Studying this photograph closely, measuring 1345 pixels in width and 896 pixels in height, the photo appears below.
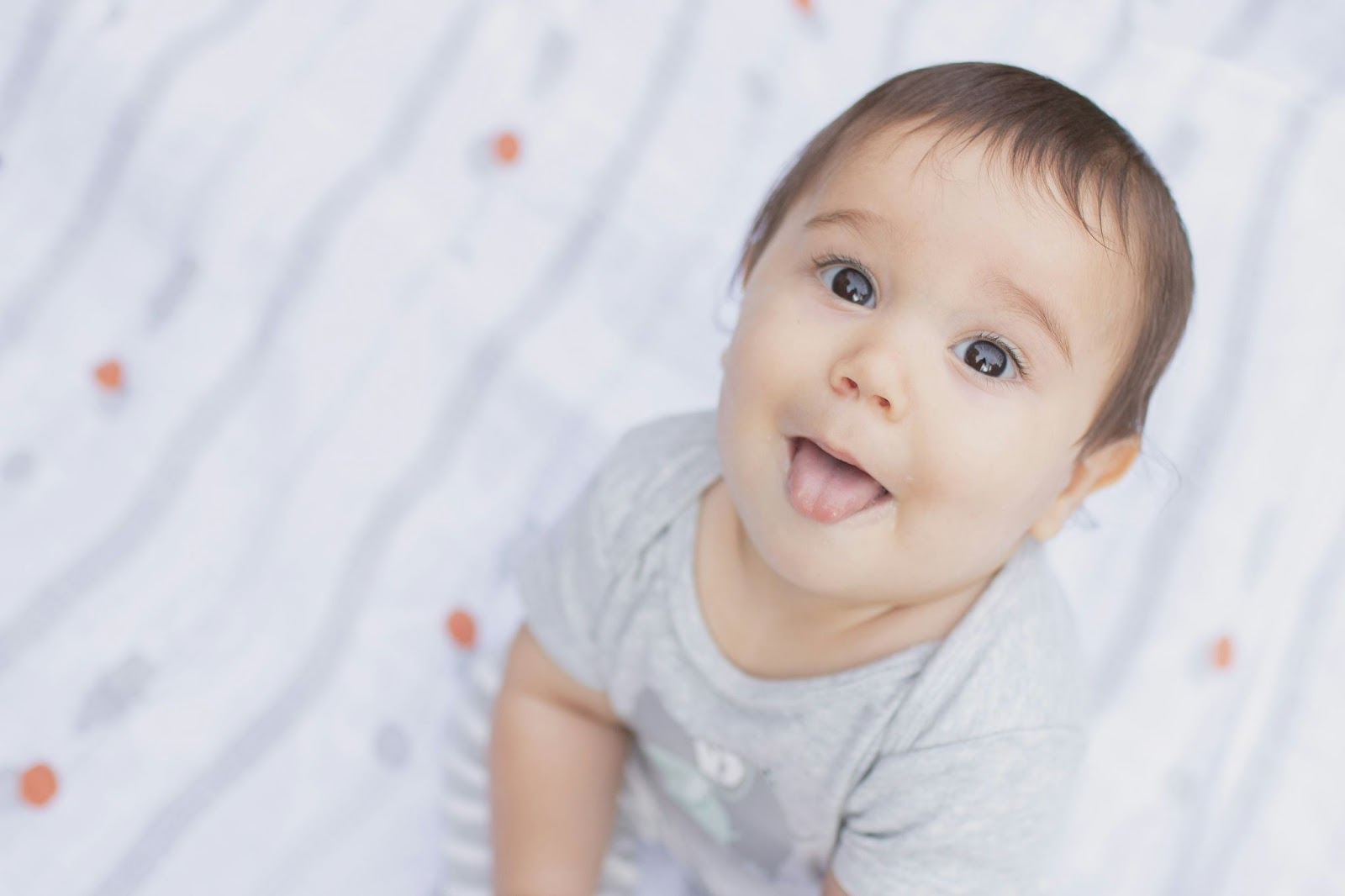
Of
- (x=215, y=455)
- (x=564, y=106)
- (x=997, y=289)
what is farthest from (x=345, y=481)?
(x=997, y=289)

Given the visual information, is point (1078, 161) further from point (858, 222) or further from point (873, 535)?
point (873, 535)

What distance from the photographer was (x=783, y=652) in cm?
82

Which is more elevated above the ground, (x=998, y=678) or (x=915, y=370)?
(x=915, y=370)

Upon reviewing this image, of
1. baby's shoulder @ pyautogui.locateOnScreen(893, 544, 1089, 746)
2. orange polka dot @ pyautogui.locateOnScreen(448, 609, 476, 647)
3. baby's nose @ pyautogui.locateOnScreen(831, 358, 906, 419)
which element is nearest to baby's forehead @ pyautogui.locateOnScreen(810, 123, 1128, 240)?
baby's nose @ pyautogui.locateOnScreen(831, 358, 906, 419)

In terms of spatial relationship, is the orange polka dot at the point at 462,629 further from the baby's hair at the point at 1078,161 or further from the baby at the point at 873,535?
the baby's hair at the point at 1078,161

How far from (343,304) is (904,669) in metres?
0.66

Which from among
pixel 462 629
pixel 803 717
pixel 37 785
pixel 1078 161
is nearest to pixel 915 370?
pixel 1078 161

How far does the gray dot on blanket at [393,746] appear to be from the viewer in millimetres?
1015

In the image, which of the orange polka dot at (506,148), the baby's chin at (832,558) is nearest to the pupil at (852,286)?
the baby's chin at (832,558)

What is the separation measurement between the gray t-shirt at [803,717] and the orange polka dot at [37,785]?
364 millimetres

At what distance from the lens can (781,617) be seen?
2.70 ft

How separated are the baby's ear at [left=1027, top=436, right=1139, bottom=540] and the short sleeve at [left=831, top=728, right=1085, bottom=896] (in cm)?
12

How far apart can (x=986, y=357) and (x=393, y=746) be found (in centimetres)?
58

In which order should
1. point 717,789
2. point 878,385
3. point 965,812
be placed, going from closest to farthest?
point 878,385 → point 965,812 → point 717,789
